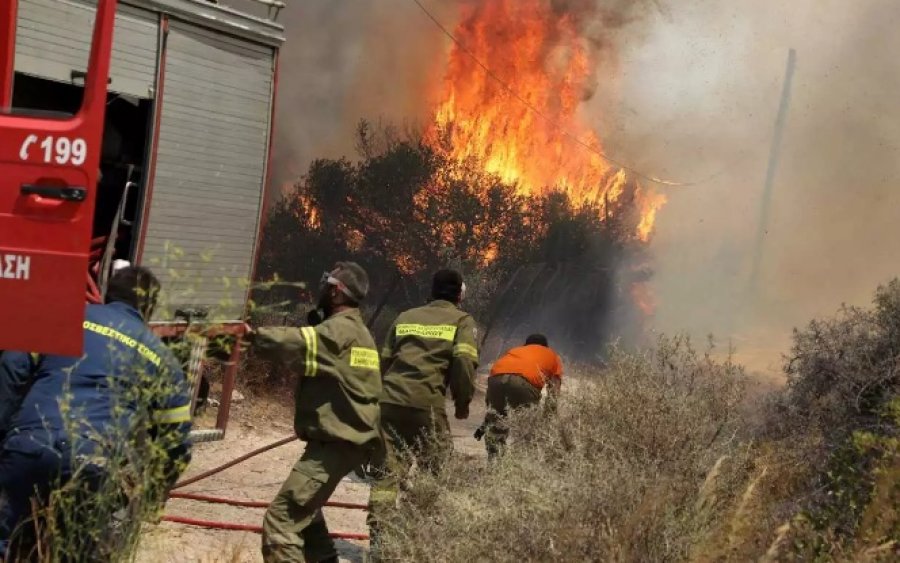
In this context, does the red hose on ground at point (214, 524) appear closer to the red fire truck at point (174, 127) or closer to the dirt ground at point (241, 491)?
the dirt ground at point (241, 491)

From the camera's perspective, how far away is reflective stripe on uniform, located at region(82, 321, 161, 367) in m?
4.10

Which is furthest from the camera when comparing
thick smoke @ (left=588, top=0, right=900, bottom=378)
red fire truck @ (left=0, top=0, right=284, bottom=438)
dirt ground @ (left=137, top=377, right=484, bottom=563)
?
thick smoke @ (left=588, top=0, right=900, bottom=378)

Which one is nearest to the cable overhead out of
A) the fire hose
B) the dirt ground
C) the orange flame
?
the orange flame

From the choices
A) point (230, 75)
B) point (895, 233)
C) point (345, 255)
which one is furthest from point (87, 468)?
point (895, 233)

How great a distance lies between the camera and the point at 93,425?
158 inches

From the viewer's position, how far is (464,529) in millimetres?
4805

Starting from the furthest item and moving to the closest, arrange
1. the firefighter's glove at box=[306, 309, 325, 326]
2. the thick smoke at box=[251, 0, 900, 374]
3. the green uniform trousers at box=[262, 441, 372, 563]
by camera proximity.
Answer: the thick smoke at box=[251, 0, 900, 374] → the firefighter's glove at box=[306, 309, 325, 326] → the green uniform trousers at box=[262, 441, 372, 563]

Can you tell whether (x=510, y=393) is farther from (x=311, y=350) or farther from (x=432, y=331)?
(x=311, y=350)

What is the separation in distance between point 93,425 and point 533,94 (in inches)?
959

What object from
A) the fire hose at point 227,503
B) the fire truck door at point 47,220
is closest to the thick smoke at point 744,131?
the fire hose at point 227,503

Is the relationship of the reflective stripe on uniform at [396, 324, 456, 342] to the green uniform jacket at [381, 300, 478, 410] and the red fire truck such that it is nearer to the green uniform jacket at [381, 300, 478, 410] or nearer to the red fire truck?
the green uniform jacket at [381, 300, 478, 410]

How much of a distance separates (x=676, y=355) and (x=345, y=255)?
1426 cm

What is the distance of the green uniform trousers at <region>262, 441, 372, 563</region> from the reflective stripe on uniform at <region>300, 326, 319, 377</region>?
0.38 metres

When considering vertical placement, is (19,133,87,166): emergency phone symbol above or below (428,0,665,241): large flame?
below
